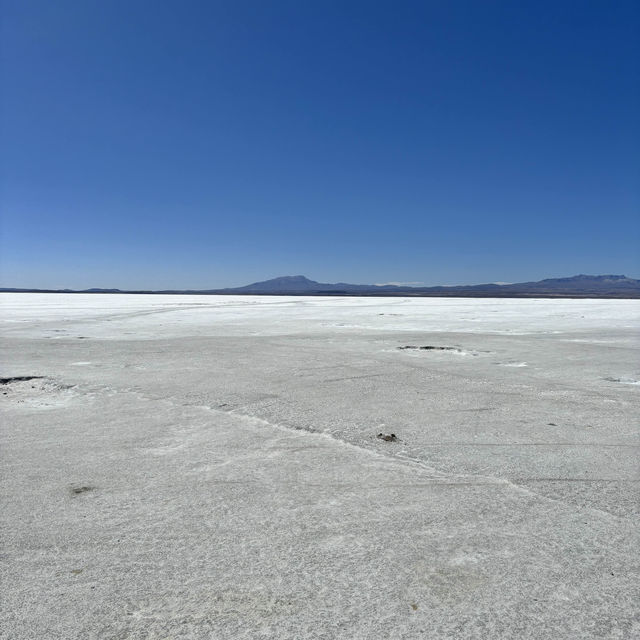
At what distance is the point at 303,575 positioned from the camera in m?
1.95

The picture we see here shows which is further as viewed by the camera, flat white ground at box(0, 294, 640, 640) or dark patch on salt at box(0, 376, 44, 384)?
dark patch on salt at box(0, 376, 44, 384)

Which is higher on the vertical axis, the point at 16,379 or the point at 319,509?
the point at 16,379

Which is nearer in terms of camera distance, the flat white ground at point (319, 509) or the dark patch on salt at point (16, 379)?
the flat white ground at point (319, 509)

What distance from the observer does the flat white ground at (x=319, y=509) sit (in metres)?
1.75

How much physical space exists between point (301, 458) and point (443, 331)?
893 cm

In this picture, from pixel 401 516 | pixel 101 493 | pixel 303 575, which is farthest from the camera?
pixel 101 493

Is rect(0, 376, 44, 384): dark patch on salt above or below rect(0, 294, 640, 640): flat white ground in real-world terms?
above

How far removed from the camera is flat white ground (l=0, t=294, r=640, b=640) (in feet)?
5.73

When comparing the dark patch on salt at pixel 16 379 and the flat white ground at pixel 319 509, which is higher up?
the dark patch on salt at pixel 16 379

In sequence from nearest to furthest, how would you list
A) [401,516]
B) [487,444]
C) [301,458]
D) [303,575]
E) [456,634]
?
[456,634], [303,575], [401,516], [301,458], [487,444]

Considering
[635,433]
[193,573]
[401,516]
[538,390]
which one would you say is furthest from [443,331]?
[193,573]

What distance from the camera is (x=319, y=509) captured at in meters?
2.51

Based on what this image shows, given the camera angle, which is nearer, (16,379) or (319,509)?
(319,509)

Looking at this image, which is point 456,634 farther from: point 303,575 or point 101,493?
point 101,493
